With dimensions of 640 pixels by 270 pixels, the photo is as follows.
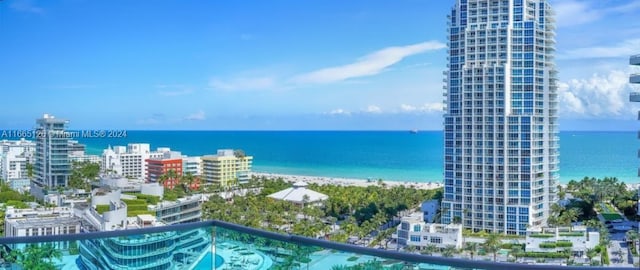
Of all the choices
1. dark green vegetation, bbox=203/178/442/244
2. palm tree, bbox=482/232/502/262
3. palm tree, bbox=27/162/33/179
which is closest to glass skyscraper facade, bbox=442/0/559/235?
palm tree, bbox=482/232/502/262

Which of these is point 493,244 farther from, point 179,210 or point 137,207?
point 137,207

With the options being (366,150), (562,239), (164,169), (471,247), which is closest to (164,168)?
(164,169)

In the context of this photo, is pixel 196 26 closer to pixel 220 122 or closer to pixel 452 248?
pixel 220 122

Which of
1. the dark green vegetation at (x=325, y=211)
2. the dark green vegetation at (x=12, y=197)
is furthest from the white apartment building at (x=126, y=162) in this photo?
the dark green vegetation at (x=12, y=197)

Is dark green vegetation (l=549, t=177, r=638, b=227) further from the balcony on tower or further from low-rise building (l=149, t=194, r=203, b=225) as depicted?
low-rise building (l=149, t=194, r=203, b=225)

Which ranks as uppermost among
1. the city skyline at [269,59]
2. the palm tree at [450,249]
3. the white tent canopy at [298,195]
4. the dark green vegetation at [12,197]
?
the city skyline at [269,59]

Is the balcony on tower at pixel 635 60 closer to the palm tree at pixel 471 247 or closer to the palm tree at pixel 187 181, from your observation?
the palm tree at pixel 471 247
